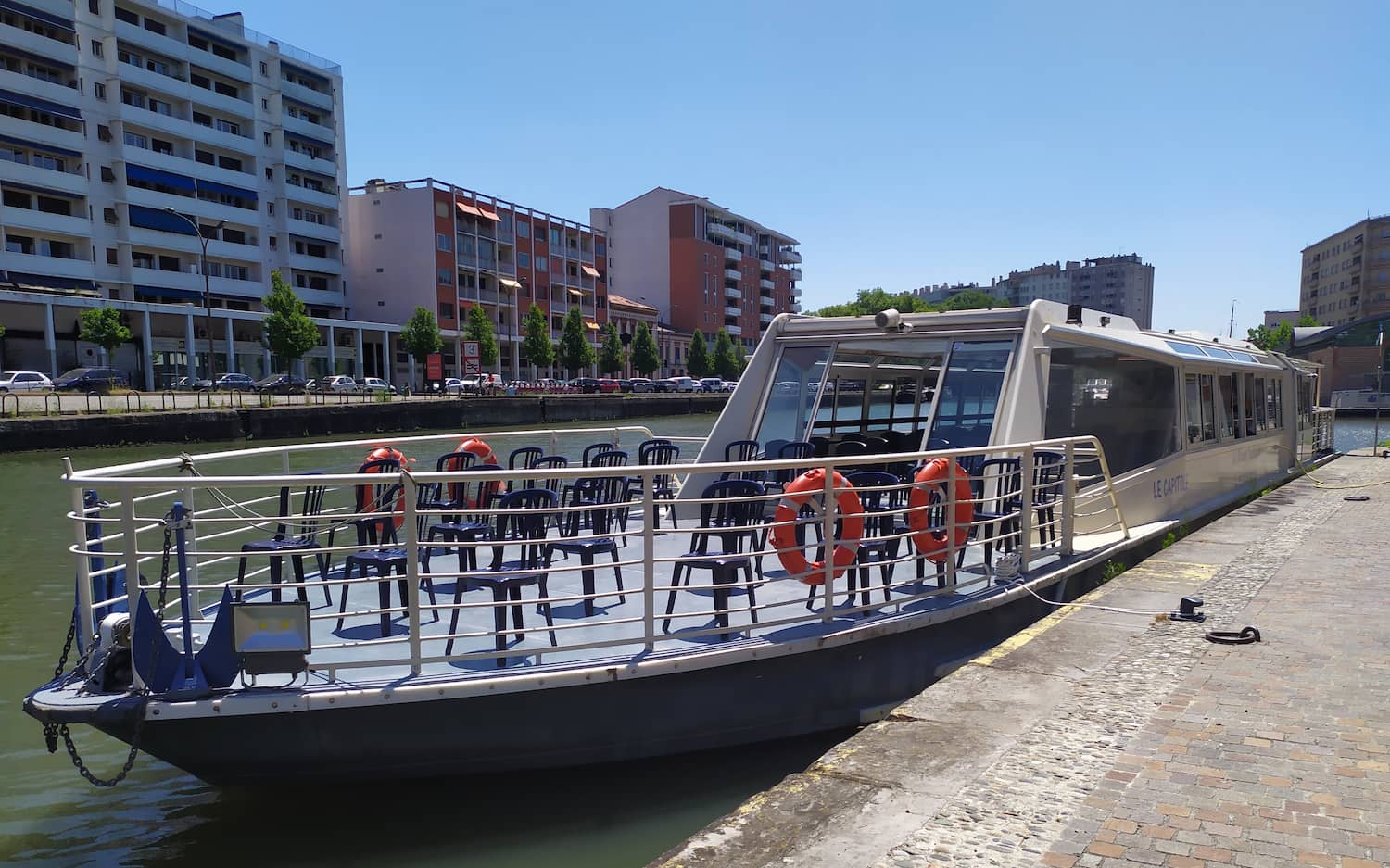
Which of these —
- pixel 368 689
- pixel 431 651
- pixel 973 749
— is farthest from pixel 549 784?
pixel 973 749

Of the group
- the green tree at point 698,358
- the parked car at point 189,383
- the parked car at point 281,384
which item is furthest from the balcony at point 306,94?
the green tree at point 698,358

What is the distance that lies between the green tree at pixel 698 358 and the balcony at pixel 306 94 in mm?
37613

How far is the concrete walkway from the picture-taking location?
3307 millimetres

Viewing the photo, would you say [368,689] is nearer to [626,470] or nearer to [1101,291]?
[626,470]

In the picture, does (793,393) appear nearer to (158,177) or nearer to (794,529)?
(794,529)

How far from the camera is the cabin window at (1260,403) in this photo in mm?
13766

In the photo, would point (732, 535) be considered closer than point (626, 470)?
No

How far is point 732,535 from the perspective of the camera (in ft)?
19.4

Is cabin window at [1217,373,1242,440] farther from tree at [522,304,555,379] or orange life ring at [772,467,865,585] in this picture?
tree at [522,304,555,379]

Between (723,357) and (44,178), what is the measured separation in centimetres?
5778

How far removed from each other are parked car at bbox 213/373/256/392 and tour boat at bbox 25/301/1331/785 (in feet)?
145

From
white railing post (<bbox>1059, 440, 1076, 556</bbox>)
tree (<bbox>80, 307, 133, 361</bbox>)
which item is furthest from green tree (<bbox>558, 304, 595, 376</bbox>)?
white railing post (<bbox>1059, 440, 1076, 556</bbox>)

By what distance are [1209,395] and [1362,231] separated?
117 m

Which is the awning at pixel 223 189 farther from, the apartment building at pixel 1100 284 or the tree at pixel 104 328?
the apartment building at pixel 1100 284
